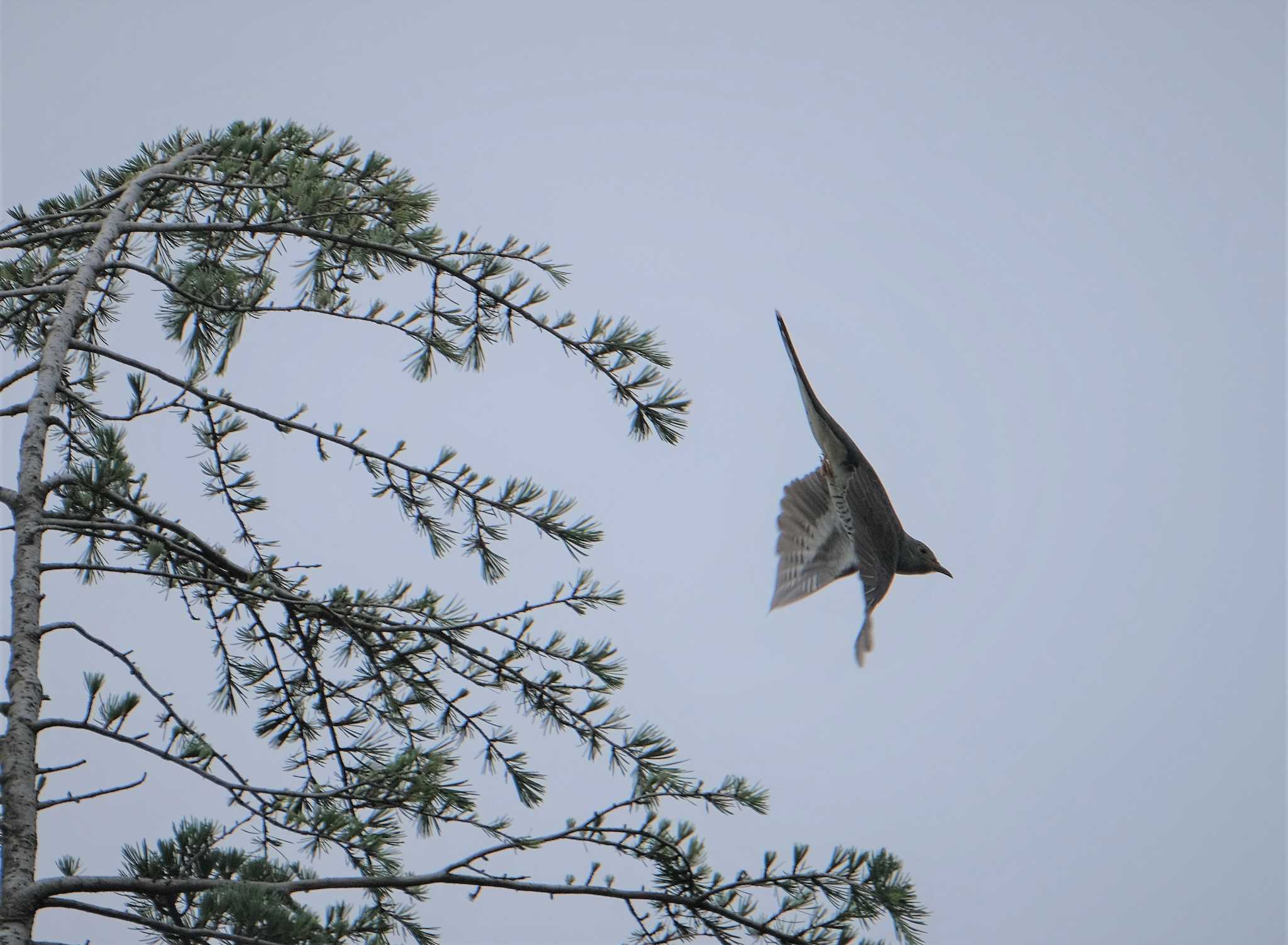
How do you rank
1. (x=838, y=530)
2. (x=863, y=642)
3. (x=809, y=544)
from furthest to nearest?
(x=809, y=544)
(x=838, y=530)
(x=863, y=642)

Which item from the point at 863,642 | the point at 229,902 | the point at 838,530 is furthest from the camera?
the point at 838,530

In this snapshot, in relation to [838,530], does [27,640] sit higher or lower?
lower

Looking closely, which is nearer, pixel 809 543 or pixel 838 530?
pixel 838 530

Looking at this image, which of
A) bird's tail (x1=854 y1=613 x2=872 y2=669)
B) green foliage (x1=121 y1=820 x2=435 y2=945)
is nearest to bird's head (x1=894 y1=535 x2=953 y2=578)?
bird's tail (x1=854 y1=613 x2=872 y2=669)

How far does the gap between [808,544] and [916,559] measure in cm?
40

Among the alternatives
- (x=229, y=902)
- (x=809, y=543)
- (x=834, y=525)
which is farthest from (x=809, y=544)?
(x=229, y=902)

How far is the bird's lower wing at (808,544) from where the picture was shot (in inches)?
149

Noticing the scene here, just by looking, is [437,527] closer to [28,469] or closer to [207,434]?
[207,434]

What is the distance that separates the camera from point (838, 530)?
3.76m

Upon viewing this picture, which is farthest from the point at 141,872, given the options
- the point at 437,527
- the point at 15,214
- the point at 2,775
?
the point at 15,214

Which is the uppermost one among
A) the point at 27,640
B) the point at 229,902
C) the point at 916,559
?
the point at 916,559

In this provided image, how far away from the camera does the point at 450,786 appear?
229 cm

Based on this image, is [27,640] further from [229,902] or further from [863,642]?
[863,642]

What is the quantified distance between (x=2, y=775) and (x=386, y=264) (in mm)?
1509
